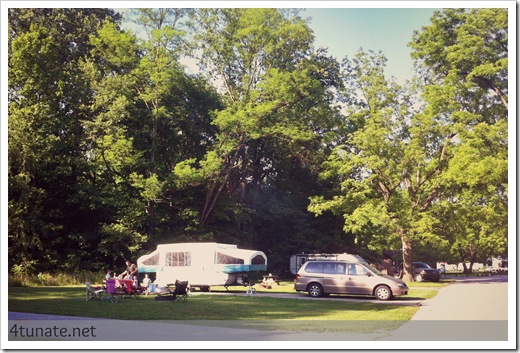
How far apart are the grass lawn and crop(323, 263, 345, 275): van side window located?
1.79 meters

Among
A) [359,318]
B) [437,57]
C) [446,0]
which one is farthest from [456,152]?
[359,318]

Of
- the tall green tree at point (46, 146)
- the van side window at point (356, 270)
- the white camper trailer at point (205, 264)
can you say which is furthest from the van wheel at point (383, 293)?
the tall green tree at point (46, 146)

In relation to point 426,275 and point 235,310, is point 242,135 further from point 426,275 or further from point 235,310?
point 235,310

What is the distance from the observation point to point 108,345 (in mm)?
12648

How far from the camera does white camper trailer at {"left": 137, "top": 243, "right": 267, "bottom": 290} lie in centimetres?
2397

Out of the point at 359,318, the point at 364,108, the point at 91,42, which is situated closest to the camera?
the point at 359,318

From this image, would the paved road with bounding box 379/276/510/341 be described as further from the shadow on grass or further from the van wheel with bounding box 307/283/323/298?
the van wheel with bounding box 307/283/323/298

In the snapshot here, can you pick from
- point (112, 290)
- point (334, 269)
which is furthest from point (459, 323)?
point (112, 290)

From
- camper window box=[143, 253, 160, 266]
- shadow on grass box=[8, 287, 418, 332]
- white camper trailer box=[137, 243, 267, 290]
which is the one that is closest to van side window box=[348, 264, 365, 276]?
shadow on grass box=[8, 287, 418, 332]

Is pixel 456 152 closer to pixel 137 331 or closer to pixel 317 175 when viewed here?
pixel 317 175

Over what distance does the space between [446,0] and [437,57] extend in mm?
14880

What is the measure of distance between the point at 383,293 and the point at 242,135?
15.1 meters

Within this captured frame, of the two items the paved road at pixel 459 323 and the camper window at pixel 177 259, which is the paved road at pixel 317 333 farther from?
the camper window at pixel 177 259

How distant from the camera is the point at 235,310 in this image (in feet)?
54.4
